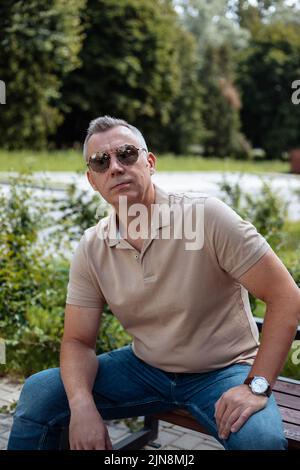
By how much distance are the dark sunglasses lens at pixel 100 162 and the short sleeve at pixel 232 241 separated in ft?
1.54

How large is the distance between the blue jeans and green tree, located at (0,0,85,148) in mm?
18778

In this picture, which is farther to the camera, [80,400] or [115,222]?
[115,222]

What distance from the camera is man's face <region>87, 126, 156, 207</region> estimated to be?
2.62 m

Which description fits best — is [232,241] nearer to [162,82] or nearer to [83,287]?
[83,287]

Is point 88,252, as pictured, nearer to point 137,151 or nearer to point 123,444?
point 137,151

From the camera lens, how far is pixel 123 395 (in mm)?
2678

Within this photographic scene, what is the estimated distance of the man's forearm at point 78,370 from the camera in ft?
8.20

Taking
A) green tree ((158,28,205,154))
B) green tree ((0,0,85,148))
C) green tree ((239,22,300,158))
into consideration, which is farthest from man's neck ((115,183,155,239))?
green tree ((239,22,300,158))

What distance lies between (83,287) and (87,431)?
57cm
